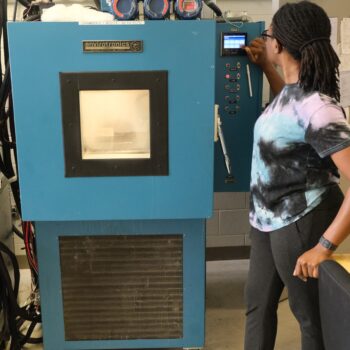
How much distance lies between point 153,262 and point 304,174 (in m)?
0.80

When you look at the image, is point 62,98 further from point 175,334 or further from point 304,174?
point 175,334

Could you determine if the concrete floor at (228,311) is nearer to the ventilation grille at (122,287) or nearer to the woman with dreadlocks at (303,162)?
the ventilation grille at (122,287)

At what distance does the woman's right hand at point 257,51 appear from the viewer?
6.98 feet

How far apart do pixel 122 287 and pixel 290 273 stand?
2.56 feet

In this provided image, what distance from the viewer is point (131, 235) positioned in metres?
1.90

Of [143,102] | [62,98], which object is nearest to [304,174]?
[143,102]

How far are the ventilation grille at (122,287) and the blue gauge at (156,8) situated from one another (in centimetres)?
88

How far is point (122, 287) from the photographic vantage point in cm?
196

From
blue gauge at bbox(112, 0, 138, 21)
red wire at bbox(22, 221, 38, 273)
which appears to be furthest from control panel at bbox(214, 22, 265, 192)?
red wire at bbox(22, 221, 38, 273)

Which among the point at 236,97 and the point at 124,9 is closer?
the point at 124,9

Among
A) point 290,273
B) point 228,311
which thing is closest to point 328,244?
point 290,273

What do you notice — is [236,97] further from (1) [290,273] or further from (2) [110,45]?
(1) [290,273]

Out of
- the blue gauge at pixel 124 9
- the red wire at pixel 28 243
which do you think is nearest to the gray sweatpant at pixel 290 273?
the blue gauge at pixel 124 9

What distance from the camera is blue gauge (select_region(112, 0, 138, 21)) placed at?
1.67 metres
